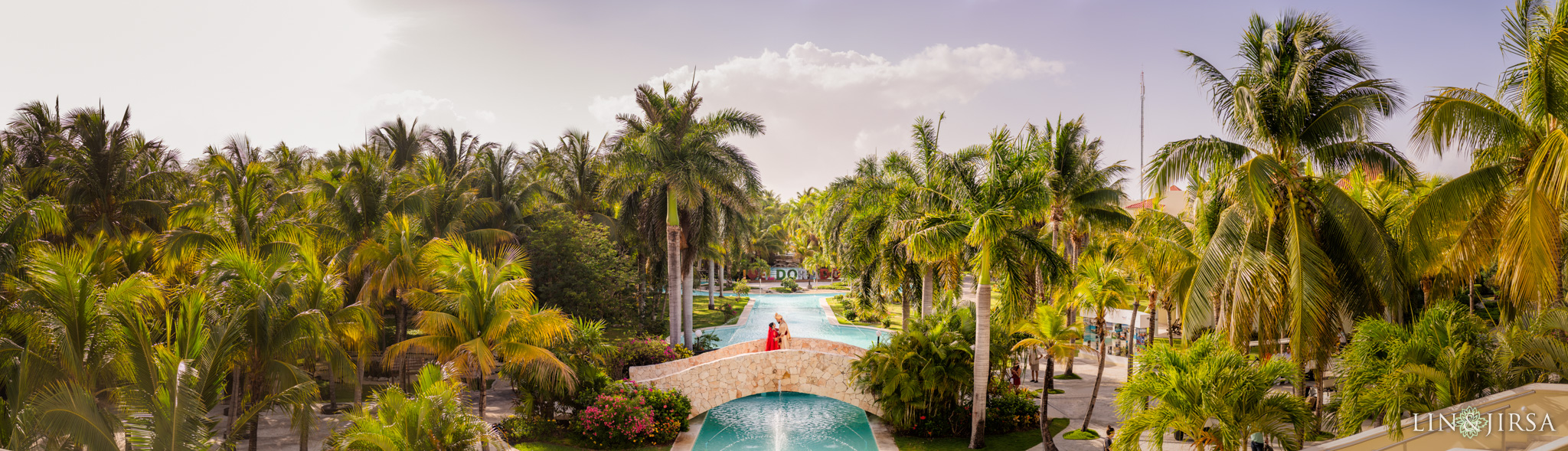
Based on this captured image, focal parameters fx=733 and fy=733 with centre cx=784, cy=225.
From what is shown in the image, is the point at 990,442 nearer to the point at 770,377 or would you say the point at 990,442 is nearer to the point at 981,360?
the point at 981,360

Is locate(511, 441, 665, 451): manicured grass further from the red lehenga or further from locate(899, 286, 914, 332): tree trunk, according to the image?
locate(899, 286, 914, 332): tree trunk

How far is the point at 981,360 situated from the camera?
667 inches

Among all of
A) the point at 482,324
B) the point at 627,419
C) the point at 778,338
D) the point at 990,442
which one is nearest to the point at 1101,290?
the point at 990,442

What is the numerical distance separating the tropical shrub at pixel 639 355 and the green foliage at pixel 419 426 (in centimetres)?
1020

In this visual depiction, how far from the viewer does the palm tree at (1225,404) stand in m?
8.96

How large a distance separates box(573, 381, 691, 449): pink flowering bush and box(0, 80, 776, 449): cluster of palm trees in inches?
47.4

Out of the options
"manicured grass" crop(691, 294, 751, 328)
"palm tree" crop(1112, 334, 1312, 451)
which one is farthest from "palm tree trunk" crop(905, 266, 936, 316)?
"manicured grass" crop(691, 294, 751, 328)

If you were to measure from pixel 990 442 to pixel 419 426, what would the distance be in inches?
512

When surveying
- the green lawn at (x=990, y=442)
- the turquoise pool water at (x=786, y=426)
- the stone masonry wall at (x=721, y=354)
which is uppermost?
the stone masonry wall at (x=721, y=354)

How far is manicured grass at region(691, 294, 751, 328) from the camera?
133 ft

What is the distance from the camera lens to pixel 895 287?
22.8m

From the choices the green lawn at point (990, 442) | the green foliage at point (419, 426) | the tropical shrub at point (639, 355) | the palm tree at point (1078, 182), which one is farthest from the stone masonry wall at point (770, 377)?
the green foliage at point (419, 426)

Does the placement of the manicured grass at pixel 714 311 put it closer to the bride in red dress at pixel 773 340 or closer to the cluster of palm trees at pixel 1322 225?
the bride in red dress at pixel 773 340

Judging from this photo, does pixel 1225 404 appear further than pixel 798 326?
No
